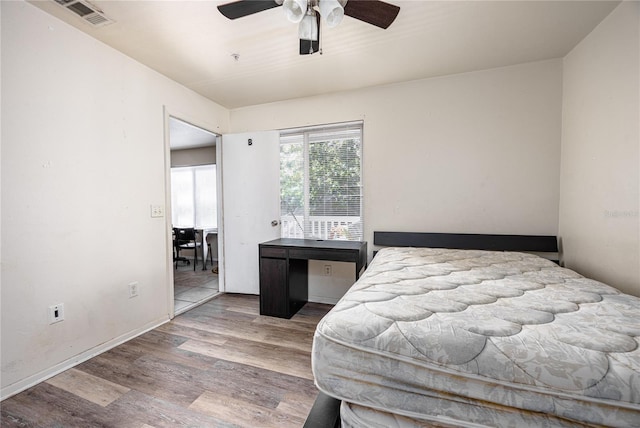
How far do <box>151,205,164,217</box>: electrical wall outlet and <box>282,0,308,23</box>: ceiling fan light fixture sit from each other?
6.59ft

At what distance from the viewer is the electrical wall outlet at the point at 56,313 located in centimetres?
168

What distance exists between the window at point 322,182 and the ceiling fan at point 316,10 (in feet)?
4.68

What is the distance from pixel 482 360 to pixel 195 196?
5.74 meters

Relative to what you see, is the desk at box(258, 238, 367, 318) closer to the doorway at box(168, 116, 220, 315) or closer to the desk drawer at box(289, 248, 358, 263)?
the desk drawer at box(289, 248, 358, 263)

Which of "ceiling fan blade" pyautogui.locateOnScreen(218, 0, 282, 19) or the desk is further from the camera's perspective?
the desk

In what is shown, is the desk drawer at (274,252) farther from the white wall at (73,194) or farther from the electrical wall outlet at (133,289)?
the electrical wall outlet at (133,289)

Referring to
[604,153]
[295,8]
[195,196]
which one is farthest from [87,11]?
[195,196]

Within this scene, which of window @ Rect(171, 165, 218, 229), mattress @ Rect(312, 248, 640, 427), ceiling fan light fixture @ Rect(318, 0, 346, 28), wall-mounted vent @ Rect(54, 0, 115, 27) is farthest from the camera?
window @ Rect(171, 165, 218, 229)

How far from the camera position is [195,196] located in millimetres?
5445

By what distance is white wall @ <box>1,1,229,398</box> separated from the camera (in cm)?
153

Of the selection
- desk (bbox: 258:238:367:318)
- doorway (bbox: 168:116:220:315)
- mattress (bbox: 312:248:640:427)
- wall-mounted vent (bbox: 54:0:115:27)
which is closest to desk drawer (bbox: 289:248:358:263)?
desk (bbox: 258:238:367:318)

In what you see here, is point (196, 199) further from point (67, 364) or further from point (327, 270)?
point (67, 364)

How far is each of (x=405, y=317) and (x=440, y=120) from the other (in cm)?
230

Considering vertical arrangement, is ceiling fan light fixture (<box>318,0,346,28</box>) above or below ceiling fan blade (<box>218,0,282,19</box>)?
below
